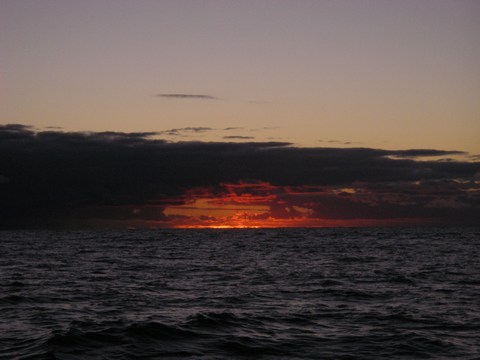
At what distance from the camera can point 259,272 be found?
1710 inches

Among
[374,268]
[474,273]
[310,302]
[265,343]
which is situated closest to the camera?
[265,343]

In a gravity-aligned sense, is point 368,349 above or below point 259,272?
above

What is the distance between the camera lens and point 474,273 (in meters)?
40.8

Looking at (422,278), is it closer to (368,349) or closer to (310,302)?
(310,302)

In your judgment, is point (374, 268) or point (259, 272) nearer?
point (259, 272)

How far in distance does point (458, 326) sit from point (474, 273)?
2222 centimetres

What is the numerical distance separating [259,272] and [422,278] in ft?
39.4

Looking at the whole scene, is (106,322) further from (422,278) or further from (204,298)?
(422,278)

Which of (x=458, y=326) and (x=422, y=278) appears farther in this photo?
(x=422, y=278)

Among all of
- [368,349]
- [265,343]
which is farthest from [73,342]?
[368,349]

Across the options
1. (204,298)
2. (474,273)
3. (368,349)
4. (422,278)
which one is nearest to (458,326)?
(368,349)

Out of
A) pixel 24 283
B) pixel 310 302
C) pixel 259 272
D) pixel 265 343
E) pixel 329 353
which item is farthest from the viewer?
pixel 259 272

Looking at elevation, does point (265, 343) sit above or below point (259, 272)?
above

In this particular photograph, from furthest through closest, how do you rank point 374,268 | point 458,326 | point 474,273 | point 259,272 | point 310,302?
1. point 374,268
2. point 259,272
3. point 474,273
4. point 310,302
5. point 458,326
